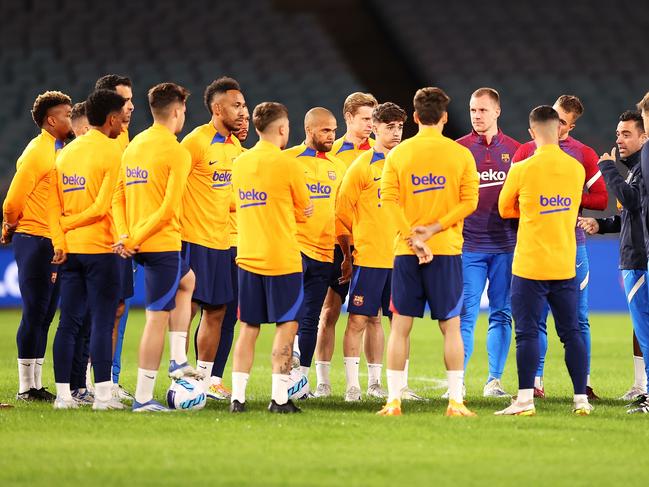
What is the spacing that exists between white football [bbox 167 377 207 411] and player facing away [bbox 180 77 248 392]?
56cm

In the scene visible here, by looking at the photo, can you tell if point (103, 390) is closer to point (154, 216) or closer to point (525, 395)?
point (154, 216)

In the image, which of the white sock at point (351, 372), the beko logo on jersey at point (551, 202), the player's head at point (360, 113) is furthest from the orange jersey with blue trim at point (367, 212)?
the beko logo on jersey at point (551, 202)

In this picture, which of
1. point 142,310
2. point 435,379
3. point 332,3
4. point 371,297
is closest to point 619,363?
point 435,379

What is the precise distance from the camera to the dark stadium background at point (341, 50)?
959 inches

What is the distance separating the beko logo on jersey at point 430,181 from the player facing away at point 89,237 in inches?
85.6

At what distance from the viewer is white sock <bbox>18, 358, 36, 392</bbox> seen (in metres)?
8.98

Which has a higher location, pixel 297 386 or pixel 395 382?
pixel 395 382

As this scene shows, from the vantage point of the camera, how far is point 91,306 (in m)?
8.12

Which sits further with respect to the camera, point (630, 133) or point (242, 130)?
point (242, 130)

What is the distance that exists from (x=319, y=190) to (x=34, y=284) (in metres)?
2.40

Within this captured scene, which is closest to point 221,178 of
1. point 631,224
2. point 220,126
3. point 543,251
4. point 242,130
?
point 220,126

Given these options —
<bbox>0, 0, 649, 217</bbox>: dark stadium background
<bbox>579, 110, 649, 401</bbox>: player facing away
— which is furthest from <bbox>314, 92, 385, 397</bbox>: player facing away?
<bbox>0, 0, 649, 217</bbox>: dark stadium background

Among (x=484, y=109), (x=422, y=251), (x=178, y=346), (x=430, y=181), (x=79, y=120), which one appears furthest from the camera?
(x=484, y=109)

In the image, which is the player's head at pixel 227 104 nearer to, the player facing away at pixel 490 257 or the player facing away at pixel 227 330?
the player facing away at pixel 227 330
